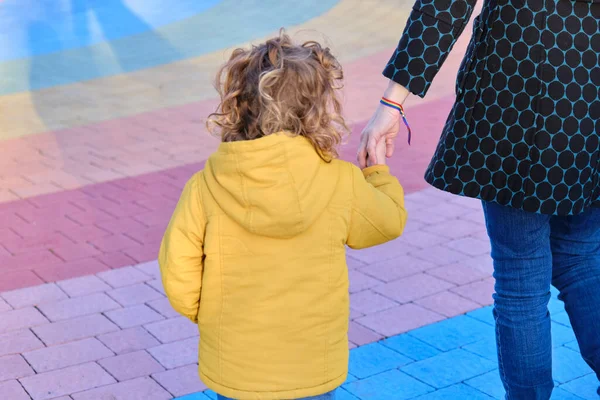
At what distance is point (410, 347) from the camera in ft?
10.7

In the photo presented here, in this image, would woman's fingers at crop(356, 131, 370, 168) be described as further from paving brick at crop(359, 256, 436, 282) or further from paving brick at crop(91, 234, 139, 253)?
paving brick at crop(91, 234, 139, 253)

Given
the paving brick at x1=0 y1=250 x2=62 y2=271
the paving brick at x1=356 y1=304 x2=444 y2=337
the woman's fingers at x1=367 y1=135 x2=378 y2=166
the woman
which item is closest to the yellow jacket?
the woman's fingers at x1=367 y1=135 x2=378 y2=166

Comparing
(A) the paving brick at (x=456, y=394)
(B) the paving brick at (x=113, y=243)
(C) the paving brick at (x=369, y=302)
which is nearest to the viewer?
(A) the paving brick at (x=456, y=394)

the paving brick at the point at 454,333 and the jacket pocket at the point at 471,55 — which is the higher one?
the jacket pocket at the point at 471,55

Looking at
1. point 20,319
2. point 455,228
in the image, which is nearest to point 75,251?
point 20,319

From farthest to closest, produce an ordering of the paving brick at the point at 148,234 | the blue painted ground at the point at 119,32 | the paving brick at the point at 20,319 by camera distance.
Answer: the blue painted ground at the point at 119,32
the paving brick at the point at 148,234
the paving brick at the point at 20,319

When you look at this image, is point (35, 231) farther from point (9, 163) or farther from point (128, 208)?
point (9, 163)

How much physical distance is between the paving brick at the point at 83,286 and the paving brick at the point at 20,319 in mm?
228

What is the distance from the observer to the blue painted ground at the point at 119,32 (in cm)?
968

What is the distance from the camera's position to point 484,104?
220 cm

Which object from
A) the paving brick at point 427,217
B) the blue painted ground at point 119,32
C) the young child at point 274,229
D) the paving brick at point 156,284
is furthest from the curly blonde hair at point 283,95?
the blue painted ground at point 119,32

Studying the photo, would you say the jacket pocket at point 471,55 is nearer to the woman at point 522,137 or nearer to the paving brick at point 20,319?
the woman at point 522,137

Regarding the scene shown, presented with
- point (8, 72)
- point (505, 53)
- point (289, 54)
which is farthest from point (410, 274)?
point (8, 72)

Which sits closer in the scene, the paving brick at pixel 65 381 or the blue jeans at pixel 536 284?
the blue jeans at pixel 536 284
